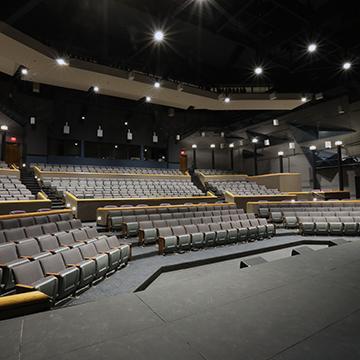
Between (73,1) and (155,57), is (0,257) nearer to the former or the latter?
(73,1)

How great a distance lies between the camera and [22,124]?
9.48 meters

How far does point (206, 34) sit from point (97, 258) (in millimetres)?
8048

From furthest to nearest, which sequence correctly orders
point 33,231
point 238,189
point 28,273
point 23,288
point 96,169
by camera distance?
point 238,189
point 96,169
point 33,231
point 28,273
point 23,288

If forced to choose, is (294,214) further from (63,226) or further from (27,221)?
(27,221)

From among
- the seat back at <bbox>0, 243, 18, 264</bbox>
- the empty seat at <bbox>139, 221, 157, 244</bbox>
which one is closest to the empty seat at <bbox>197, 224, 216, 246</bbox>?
the empty seat at <bbox>139, 221, 157, 244</bbox>

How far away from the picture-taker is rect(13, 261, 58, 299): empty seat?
194 cm

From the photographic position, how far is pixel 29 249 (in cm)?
278

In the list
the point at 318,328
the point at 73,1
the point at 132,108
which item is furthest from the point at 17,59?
Result: the point at 318,328

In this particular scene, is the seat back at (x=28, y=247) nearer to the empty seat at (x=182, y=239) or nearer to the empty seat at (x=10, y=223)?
the empty seat at (x=10, y=223)

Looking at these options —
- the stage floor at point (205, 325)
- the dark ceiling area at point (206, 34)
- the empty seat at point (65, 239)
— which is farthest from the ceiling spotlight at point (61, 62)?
the stage floor at point (205, 325)

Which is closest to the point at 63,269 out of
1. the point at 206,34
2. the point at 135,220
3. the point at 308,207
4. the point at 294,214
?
the point at 135,220

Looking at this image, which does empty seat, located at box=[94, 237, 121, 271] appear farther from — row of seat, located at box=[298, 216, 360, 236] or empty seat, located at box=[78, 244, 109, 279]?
row of seat, located at box=[298, 216, 360, 236]

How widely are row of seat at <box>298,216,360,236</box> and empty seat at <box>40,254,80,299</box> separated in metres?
5.17

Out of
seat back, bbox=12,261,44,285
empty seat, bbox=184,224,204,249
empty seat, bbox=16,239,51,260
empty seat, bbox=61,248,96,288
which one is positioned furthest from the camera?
empty seat, bbox=184,224,204,249
